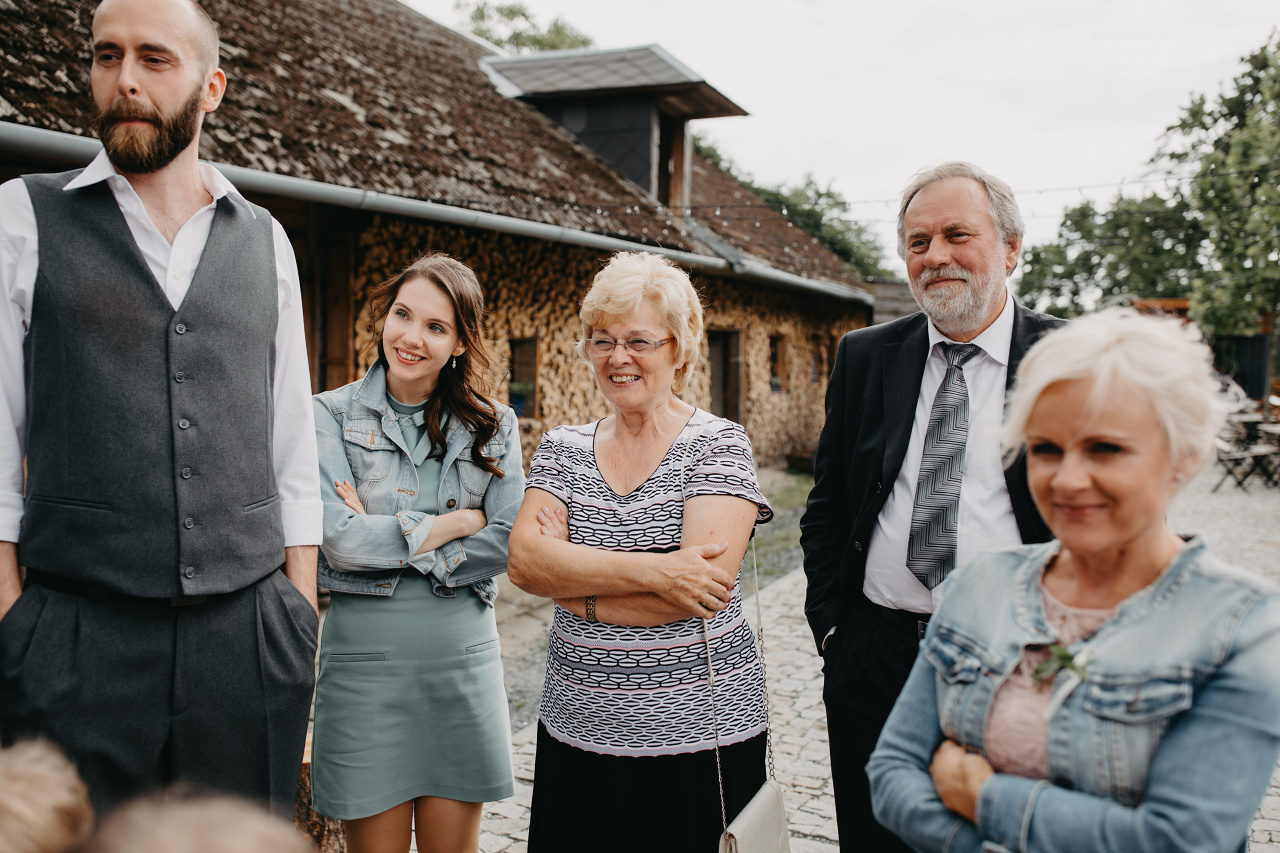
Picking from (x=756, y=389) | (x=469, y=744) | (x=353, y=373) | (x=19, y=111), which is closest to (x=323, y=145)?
(x=353, y=373)

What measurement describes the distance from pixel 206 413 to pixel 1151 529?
163 cm

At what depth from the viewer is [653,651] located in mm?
2057

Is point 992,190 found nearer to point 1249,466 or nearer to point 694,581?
point 694,581

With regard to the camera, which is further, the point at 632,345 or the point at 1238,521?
the point at 1238,521

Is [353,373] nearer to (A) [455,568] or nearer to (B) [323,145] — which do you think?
(B) [323,145]

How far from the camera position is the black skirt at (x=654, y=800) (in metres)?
2.05

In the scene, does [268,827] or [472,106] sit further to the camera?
[472,106]

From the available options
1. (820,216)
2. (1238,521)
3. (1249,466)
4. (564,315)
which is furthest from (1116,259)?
(564,315)

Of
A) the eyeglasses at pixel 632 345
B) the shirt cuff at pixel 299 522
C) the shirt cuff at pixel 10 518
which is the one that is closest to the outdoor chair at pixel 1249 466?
the eyeglasses at pixel 632 345

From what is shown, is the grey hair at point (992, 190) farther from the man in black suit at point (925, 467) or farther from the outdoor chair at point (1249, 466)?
the outdoor chair at point (1249, 466)

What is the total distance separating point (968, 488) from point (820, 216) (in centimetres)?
2240

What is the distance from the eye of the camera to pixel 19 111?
3.90 metres

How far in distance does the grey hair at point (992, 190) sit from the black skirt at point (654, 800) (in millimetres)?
1466

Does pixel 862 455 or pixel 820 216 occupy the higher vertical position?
pixel 820 216
